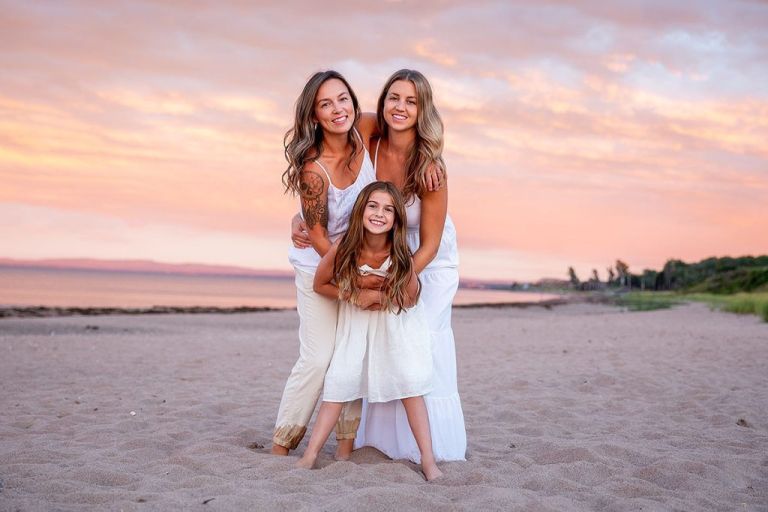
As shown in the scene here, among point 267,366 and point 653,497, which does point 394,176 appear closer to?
point 653,497

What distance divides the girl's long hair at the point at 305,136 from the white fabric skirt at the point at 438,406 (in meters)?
1.02

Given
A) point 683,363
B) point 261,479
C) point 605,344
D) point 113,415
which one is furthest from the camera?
point 605,344

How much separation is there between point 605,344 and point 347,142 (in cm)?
945

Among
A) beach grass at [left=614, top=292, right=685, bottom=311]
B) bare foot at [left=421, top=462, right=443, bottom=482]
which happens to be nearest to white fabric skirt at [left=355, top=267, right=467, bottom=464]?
bare foot at [left=421, top=462, right=443, bottom=482]

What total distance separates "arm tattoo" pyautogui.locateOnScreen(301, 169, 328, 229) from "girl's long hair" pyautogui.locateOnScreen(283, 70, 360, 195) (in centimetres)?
5

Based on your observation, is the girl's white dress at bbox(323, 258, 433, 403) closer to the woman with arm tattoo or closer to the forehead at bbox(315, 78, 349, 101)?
the woman with arm tattoo

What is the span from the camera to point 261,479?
159 inches

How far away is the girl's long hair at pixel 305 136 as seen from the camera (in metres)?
4.41

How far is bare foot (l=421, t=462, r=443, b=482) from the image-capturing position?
13.5ft

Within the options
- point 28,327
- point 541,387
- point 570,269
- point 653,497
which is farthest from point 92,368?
point 570,269

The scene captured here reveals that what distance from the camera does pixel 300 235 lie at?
460cm

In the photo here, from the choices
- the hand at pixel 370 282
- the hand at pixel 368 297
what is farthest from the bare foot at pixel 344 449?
the hand at pixel 370 282

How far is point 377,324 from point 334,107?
1384mm

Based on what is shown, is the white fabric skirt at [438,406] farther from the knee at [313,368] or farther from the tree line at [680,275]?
the tree line at [680,275]
